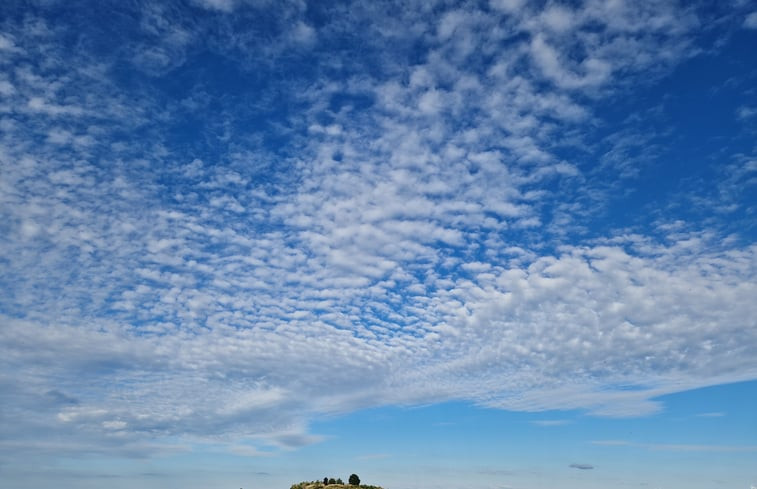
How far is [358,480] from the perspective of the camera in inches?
5236

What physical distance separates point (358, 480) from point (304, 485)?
8920mm

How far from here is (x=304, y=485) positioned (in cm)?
13150
